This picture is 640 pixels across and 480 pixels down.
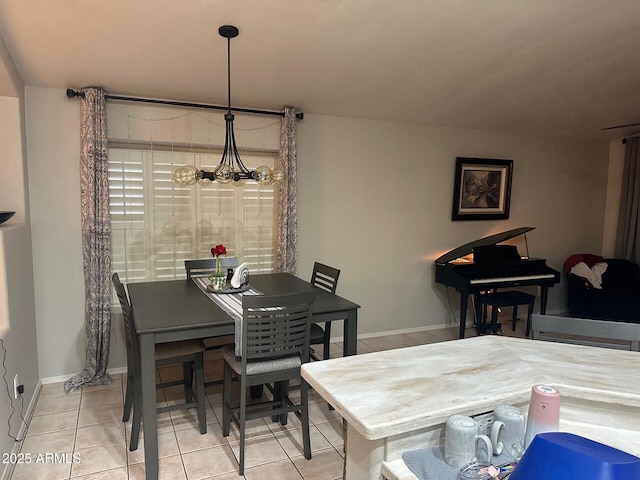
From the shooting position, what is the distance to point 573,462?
0.70 m

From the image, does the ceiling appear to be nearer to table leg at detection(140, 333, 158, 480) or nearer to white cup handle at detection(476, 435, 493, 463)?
table leg at detection(140, 333, 158, 480)

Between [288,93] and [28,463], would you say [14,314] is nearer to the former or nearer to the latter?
[28,463]

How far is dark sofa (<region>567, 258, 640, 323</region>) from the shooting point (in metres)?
4.88

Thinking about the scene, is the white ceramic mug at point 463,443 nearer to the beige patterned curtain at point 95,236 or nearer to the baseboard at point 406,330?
the beige patterned curtain at point 95,236

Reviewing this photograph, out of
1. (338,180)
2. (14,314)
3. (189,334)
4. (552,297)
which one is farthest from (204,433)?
(552,297)

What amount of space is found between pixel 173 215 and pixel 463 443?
335cm

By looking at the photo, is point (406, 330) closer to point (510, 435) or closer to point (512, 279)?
point (512, 279)

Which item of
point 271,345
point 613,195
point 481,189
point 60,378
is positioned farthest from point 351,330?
point 613,195

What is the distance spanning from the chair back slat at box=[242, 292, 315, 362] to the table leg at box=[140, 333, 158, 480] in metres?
0.49

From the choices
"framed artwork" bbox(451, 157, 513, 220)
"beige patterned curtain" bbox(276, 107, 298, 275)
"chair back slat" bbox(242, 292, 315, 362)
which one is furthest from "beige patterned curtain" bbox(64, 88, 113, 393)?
"framed artwork" bbox(451, 157, 513, 220)

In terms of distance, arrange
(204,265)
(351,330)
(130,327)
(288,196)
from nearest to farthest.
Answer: (130,327) < (351,330) < (204,265) < (288,196)

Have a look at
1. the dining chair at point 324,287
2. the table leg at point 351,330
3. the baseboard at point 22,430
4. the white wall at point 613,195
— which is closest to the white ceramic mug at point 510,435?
the table leg at point 351,330

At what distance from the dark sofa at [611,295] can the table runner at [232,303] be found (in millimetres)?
4233

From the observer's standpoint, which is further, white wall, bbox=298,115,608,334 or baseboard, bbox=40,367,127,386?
white wall, bbox=298,115,608,334
